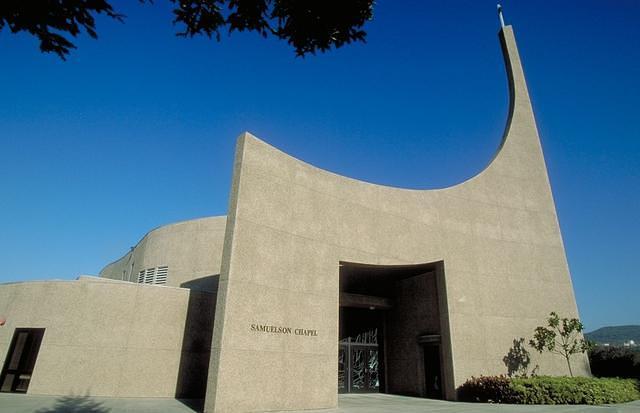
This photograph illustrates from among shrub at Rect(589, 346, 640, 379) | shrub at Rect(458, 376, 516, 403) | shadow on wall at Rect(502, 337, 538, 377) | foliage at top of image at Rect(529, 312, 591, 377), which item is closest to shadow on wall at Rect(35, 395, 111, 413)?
A: shrub at Rect(458, 376, 516, 403)

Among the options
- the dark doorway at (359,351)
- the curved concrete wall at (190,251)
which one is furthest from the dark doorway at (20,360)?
the dark doorway at (359,351)

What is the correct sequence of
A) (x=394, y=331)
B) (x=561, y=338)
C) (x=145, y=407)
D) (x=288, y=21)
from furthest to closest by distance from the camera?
(x=394, y=331) < (x=561, y=338) < (x=145, y=407) < (x=288, y=21)

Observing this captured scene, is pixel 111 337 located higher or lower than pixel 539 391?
higher

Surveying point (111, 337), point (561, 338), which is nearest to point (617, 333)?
point (561, 338)

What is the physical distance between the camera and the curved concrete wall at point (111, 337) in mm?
13500

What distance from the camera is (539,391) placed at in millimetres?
14633

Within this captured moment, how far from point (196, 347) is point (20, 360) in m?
6.38

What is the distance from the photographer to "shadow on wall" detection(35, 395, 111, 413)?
10110mm

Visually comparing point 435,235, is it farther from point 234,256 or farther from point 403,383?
point 234,256

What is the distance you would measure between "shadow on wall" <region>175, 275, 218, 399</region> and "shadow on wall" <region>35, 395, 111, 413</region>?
3.21 metres

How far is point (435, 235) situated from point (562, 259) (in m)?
8.30

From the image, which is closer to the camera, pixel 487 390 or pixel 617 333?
pixel 487 390

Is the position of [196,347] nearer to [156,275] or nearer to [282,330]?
[282,330]

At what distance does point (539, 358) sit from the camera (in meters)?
17.5
